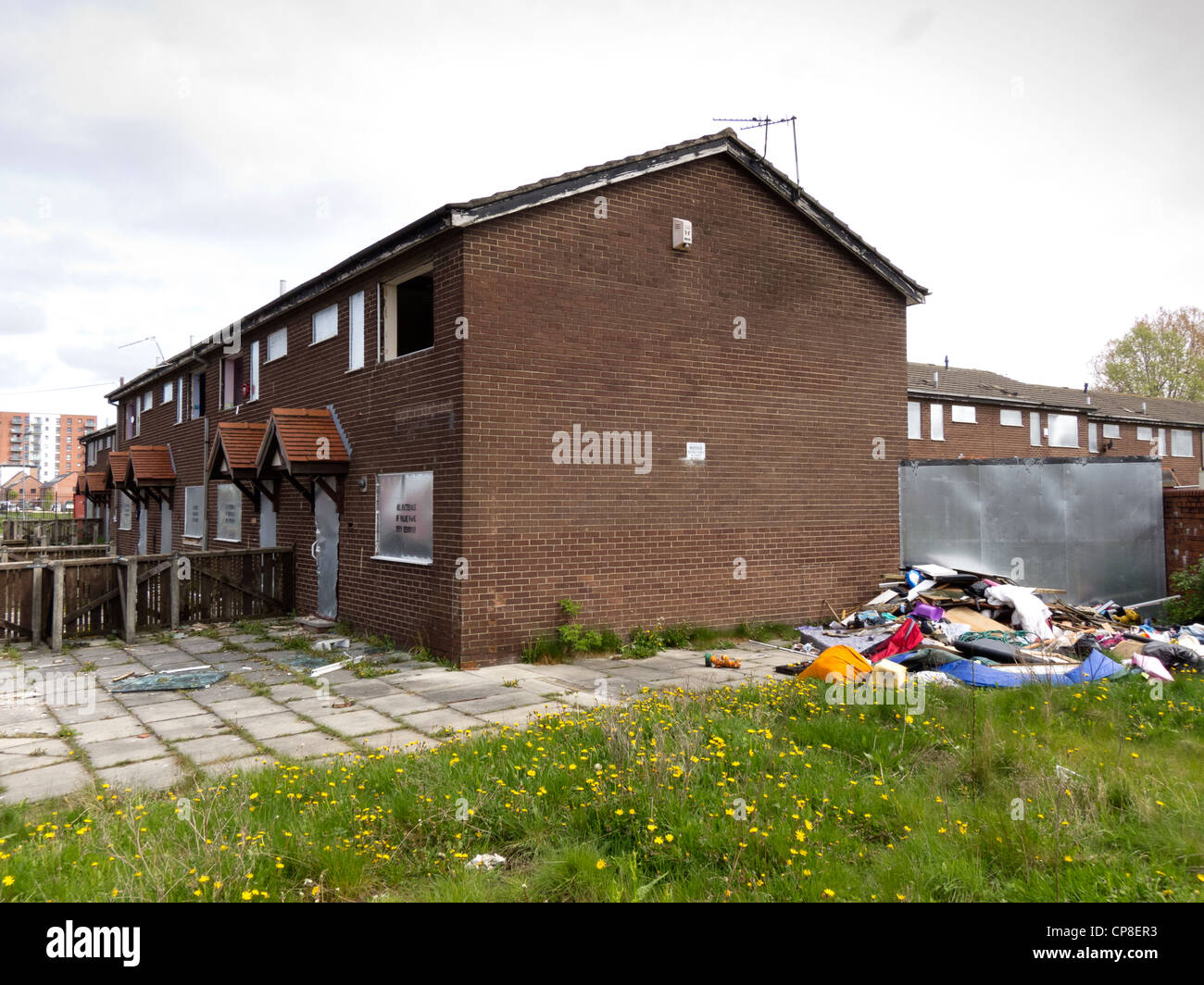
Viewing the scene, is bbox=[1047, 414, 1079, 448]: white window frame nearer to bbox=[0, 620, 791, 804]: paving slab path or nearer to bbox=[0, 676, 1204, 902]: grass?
bbox=[0, 620, 791, 804]: paving slab path

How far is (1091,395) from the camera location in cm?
3962

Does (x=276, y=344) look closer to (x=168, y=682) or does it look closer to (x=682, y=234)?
(x=168, y=682)

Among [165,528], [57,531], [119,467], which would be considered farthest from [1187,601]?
[57,531]

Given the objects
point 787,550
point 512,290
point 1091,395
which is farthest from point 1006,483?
point 1091,395

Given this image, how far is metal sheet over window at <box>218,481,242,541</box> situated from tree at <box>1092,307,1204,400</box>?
179 ft

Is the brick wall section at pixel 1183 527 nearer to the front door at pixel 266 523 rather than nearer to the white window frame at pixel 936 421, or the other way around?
the white window frame at pixel 936 421

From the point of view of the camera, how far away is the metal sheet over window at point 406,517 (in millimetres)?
11320

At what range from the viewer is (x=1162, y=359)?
52344 millimetres

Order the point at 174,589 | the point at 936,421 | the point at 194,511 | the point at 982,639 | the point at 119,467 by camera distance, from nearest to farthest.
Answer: the point at 982,639
the point at 174,589
the point at 194,511
the point at 119,467
the point at 936,421

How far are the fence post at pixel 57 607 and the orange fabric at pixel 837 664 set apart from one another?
34.6 feet

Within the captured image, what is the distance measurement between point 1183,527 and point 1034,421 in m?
21.3

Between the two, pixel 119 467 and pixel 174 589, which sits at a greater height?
pixel 119 467

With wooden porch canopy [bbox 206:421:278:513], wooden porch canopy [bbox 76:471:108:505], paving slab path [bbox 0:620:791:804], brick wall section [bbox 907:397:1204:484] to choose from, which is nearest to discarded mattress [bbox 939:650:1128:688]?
paving slab path [bbox 0:620:791:804]
